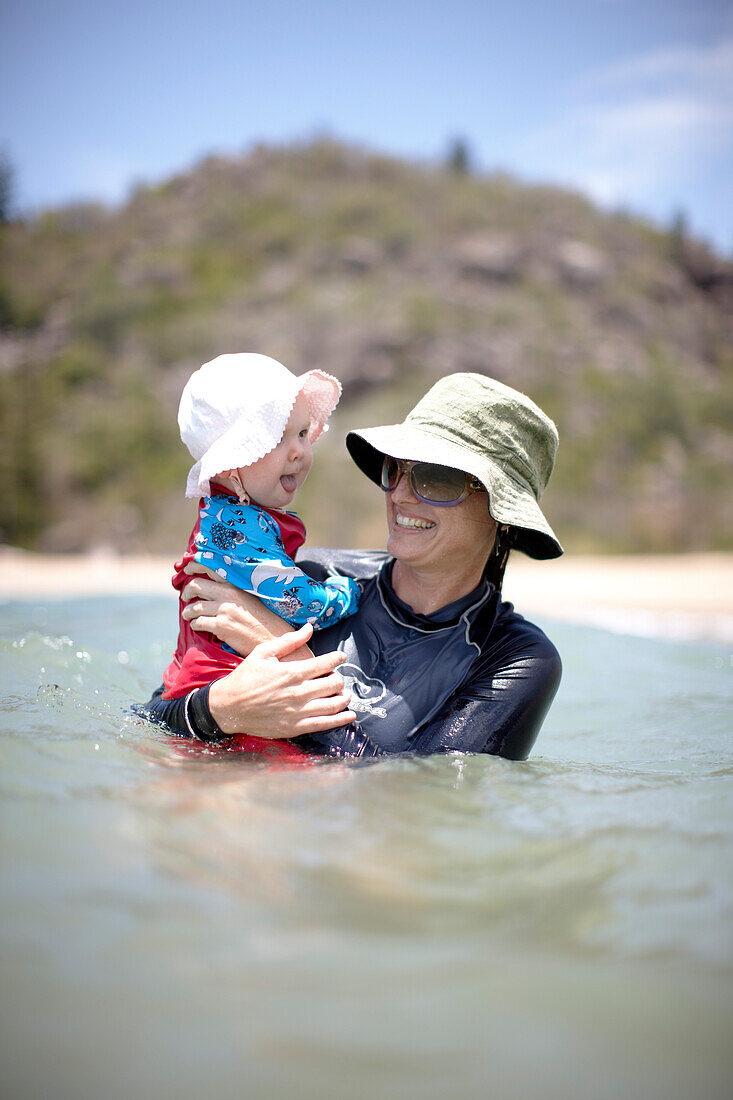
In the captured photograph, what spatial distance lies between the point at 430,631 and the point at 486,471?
0.56 meters

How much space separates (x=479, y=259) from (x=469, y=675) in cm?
2613

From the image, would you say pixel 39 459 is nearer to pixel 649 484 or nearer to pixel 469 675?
pixel 649 484

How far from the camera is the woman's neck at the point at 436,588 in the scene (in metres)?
3.05

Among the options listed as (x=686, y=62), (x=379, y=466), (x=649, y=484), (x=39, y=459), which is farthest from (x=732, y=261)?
(x=379, y=466)

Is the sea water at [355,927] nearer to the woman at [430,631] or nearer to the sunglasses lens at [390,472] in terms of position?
the woman at [430,631]

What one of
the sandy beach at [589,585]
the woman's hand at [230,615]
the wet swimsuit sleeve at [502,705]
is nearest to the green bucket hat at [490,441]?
the wet swimsuit sleeve at [502,705]

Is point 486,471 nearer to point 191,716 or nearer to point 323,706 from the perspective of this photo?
point 323,706

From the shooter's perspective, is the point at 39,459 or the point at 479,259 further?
the point at 479,259

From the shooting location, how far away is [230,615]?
2854mm

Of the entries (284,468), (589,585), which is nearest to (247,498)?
(284,468)

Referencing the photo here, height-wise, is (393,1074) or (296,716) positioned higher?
(296,716)

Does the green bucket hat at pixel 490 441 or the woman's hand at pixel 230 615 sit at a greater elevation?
the green bucket hat at pixel 490 441

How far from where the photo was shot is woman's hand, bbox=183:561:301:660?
285cm

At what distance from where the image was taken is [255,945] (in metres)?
1.78
